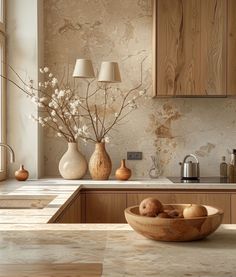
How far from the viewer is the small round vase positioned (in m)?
3.78

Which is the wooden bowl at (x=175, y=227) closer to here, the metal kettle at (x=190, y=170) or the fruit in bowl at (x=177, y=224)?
the fruit in bowl at (x=177, y=224)

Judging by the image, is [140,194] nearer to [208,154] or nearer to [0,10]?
[208,154]

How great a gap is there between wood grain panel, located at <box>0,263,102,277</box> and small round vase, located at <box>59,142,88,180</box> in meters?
2.49

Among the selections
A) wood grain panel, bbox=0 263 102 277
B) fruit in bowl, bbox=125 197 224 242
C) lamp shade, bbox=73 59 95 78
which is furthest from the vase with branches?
wood grain panel, bbox=0 263 102 277

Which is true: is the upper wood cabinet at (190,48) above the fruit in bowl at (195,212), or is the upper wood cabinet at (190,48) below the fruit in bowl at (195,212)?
above

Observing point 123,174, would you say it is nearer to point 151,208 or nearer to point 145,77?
point 145,77

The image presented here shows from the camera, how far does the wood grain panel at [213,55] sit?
145 inches

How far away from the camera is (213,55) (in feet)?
12.1

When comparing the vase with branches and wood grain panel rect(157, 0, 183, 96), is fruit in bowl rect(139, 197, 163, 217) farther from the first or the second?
the vase with branches

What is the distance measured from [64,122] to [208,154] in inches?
49.2

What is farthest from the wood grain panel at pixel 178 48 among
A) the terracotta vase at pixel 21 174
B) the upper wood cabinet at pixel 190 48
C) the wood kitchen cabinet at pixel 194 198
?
the terracotta vase at pixel 21 174

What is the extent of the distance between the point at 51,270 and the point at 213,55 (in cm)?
278

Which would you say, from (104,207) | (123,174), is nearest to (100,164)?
(123,174)

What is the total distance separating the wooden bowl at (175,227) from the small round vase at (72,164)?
2270 millimetres
